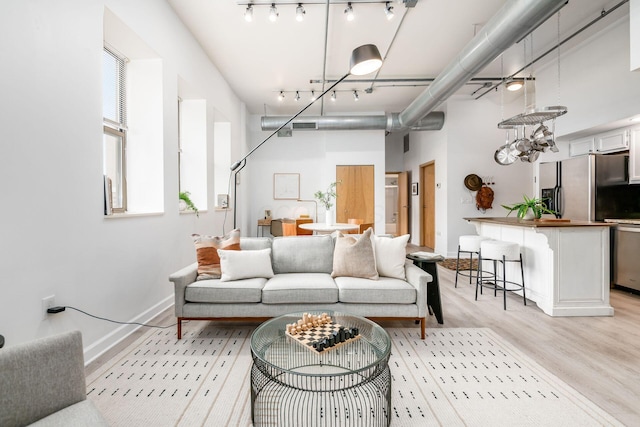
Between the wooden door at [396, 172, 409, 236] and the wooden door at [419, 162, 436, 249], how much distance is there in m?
0.91

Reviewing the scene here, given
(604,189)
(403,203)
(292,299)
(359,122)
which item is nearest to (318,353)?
(292,299)

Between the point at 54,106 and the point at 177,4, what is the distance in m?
2.18

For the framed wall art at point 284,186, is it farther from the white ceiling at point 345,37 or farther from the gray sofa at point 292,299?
the gray sofa at point 292,299

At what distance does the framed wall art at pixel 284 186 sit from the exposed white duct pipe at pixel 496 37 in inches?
151

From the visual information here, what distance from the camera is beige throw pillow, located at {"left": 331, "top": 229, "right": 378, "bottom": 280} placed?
9.11ft

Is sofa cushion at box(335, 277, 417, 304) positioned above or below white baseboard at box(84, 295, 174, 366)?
above

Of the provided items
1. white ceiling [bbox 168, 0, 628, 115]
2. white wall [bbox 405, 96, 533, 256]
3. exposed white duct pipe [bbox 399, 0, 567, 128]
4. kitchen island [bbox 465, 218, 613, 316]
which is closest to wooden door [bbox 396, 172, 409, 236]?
white wall [bbox 405, 96, 533, 256]

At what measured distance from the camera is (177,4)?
11.1 ft

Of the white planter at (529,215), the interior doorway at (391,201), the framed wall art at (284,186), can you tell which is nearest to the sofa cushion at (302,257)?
the white planter at (529,215)

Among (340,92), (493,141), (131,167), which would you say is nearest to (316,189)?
(340,92)

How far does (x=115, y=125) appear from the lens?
9.86 ft

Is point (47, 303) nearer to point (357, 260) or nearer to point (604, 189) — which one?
point (357, 260)

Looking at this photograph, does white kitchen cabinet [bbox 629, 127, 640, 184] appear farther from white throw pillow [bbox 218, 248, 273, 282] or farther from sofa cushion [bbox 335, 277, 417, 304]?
white throw pillow [bbox 218, 248, 273, 282]

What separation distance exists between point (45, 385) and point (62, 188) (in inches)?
55.2
